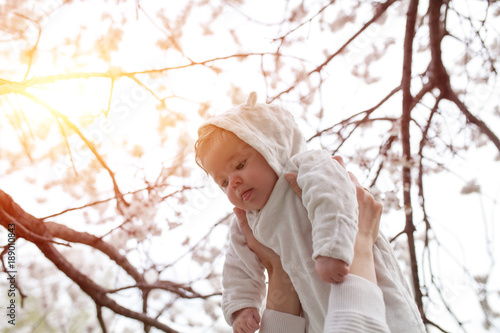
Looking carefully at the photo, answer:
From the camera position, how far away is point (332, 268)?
673mm

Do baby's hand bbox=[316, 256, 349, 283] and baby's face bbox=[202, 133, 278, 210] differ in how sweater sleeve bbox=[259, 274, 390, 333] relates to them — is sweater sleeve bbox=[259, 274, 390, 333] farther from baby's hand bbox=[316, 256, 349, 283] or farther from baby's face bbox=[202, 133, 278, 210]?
baby's face bbox=[202, 133, 278, 210]

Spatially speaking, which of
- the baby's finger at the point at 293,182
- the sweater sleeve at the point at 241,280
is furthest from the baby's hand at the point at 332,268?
the sweater sleeve at the point at 241,280

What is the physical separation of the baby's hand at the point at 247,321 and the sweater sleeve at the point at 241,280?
1 centimetres

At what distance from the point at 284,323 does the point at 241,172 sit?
1.17 feet

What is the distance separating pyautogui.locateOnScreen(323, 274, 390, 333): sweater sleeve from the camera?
625mm

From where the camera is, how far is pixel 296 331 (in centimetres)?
85

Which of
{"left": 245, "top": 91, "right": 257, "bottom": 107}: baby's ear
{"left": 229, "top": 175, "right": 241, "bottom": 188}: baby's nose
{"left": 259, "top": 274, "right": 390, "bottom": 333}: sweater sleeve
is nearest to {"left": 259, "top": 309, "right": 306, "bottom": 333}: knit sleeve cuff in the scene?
{"left": 259, "top": 274, "right": 390, "bottom": 333}: sweater sleeve

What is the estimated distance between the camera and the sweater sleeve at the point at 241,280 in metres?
0.92

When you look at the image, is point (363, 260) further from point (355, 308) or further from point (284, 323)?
point (284, 323)

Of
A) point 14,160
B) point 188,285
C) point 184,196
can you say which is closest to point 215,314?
point 188,285

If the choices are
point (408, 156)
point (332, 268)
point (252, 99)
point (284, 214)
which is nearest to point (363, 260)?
point (332, 268)

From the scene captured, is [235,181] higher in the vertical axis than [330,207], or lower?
higher

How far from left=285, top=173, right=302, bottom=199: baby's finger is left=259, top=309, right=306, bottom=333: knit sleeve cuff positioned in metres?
0.28

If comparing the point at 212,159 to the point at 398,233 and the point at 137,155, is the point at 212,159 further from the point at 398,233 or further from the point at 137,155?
the point at 137,155
